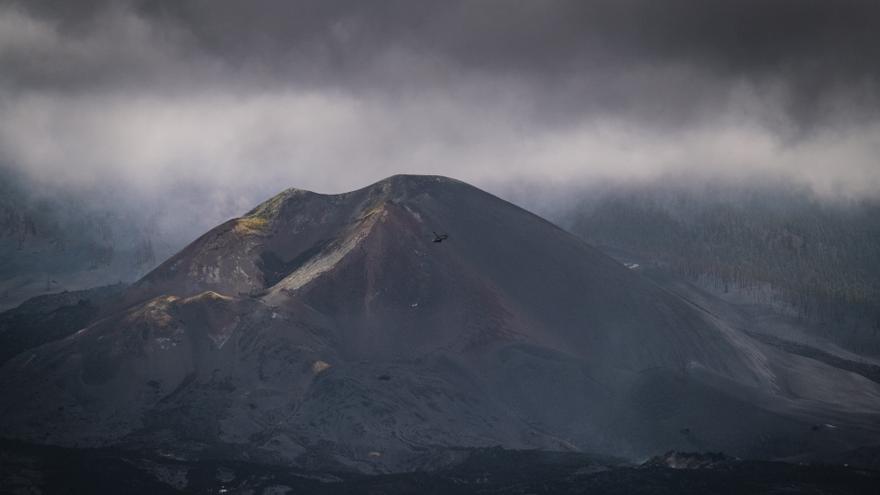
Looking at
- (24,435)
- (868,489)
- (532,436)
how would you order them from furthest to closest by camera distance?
(532,436) → (24,435) → (868,489)

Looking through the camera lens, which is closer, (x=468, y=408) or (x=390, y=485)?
(x=390, y=485)

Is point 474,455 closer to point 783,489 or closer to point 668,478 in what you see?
point 668,478

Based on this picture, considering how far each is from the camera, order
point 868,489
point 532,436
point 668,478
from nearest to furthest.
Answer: point 868,489, point 668,478, point 532,436

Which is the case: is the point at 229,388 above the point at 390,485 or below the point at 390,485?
above

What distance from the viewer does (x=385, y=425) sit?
604 feet

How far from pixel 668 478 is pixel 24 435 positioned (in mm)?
118574

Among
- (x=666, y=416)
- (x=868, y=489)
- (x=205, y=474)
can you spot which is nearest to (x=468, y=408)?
(x=666, y=416)

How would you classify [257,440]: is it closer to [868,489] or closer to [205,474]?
[205,474]

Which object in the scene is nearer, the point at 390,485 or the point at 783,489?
the point at 783,489

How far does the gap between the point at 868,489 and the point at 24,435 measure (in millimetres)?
148777

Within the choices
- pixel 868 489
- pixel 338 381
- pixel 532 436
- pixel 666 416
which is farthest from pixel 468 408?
pixel 868 489

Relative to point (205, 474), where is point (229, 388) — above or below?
above

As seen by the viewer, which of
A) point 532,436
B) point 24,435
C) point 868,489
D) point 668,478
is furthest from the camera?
point 532,436

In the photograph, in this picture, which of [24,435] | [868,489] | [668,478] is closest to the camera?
[868,489]
